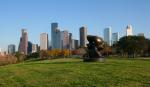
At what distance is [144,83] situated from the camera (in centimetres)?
1424

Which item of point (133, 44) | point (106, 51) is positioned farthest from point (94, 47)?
point (106, 51)

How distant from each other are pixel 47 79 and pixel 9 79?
A: 237 centimetres

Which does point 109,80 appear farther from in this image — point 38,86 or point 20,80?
point 20,80

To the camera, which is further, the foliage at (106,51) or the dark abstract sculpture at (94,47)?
the foliage at (106,51)

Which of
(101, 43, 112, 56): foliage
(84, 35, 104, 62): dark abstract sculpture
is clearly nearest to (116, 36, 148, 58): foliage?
(101, 43, 112, 56): foliage

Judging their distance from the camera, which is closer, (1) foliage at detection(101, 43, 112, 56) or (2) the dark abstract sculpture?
(2) the dark abstract sculpture

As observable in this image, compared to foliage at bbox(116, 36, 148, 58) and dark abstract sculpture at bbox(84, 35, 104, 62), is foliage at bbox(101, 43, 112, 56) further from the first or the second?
dark abstract sculpture at bbox(84, 35, 104, 62)

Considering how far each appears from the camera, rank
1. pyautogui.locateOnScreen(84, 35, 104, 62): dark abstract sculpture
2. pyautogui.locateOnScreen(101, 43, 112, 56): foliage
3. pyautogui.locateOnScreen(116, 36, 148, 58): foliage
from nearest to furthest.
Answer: pyautogui.locateOnScreen(84, 35, 104, 62): dark abstract sculpture < pyautogui.locateOnScreen(116, 36, 148, 58): foliage < pyautogui.locateOnScreen(101, 43, 112, 56): foliage

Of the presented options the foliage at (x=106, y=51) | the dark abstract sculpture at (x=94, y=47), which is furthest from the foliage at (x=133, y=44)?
the dark abstract sculpture at (x=94, y=47)

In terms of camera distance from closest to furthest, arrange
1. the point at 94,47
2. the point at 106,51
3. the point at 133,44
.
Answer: the point at 94,47 < the point at 133,44 < the point at 106,51

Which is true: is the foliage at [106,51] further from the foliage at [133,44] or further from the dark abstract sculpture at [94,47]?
the dark abstract sculpture at [94,47]

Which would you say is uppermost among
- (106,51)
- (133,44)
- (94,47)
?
(133,44)

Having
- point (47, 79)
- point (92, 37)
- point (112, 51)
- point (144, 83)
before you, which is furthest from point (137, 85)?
point (112, 51)

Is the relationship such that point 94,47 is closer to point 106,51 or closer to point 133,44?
point 133,44
